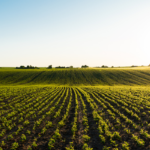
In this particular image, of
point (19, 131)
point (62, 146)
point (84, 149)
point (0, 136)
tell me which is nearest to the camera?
point (84, 149)

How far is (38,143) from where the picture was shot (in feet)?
29.8

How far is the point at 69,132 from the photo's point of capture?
10766 mm

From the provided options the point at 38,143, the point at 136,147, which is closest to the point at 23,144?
the point at 38,143

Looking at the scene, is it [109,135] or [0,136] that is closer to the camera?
[109,135]

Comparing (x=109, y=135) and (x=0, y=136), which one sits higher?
(x=109, y=135)

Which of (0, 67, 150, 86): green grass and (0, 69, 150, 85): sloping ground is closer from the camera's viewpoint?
(0, 67, 150, 86): green grass

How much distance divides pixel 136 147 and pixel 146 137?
187 centimetres

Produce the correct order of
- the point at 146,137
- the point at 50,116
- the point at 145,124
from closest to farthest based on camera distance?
the point at 146,137 → the point at 145,124 → the point at 50,116

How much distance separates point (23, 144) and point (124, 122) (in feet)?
34.4

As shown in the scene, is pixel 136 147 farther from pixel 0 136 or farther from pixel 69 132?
pixel 0 136

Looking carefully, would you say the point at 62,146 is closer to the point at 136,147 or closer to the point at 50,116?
the point at 136,147

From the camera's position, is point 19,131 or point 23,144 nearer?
point 23,144

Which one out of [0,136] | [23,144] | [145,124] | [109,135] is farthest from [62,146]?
[145,124]

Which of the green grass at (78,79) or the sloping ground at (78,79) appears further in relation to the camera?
the sloping ground at (78,79)
